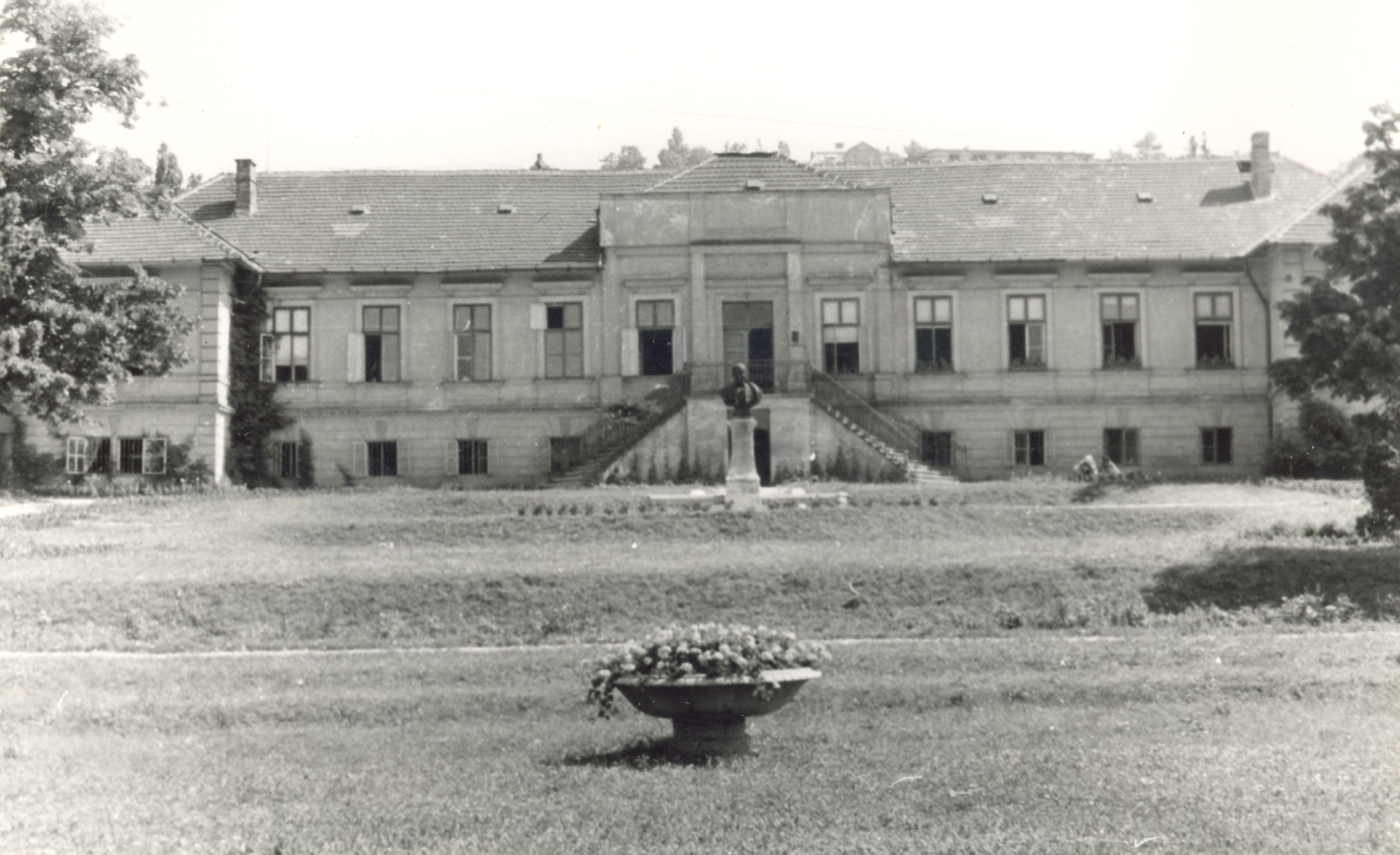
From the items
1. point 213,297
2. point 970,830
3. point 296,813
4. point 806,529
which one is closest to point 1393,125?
point 806,529

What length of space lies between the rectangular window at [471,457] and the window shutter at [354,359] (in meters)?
3.10

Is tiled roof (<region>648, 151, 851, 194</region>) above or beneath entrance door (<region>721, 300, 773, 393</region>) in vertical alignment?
above

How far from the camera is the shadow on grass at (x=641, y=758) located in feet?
40.3

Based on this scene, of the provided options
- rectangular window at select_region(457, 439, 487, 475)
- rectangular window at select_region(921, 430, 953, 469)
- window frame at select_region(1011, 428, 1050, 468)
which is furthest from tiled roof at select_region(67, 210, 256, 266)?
window frame at select_region(1011, 428, 1050, 468)

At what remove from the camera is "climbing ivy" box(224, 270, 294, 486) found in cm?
4059

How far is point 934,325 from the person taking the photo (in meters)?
41.9

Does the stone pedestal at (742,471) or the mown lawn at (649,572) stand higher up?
the stone pedestal at (742,471)

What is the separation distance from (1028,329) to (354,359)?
56.7 feet

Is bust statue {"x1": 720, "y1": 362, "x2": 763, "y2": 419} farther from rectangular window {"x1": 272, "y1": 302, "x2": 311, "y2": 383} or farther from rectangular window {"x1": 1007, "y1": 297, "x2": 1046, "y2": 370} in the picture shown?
rectangular window {"x1": 272, "y1": 302, "x2": 311, "y2": 383}

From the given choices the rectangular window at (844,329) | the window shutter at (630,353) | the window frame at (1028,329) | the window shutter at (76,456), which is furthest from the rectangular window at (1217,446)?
the window shutter at (76,456)

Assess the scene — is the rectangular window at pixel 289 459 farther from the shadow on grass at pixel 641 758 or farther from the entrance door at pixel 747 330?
the shadow on grass at pixel 641 758

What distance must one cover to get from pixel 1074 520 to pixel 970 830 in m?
18.7

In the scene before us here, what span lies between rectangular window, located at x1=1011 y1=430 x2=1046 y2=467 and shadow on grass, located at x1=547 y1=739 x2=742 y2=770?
29.3m

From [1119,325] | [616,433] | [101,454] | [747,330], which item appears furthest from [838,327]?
[101,454]
